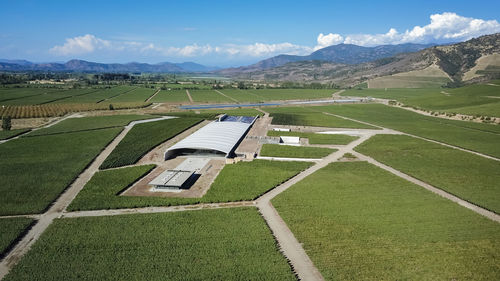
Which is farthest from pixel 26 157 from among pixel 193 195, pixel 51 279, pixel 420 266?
pixel 420 266

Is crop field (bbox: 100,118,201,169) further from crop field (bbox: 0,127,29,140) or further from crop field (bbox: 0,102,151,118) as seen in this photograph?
crop field (bbox: 0,102,151,118)

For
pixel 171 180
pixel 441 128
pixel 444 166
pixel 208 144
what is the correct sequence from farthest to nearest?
pixel 441 128 < pixel 208 144 < pixel 444 166 < pixel 171 180

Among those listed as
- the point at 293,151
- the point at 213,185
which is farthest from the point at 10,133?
the point at 293,151

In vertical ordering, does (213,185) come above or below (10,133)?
below

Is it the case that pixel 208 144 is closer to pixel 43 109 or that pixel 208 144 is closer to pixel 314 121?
pixel 314 121

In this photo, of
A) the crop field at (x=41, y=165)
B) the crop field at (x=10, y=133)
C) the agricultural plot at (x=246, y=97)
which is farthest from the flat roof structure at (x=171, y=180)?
the agricultural plot at (x=246, y=97)

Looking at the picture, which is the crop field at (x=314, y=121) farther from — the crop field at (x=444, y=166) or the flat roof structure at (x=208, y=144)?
the flat roof structure at (x=208, y=144)

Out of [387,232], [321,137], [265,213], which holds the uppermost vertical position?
[321,137]

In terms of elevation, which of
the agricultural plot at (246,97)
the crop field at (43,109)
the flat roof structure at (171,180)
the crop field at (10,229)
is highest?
the agricultural plot at (246,97)
